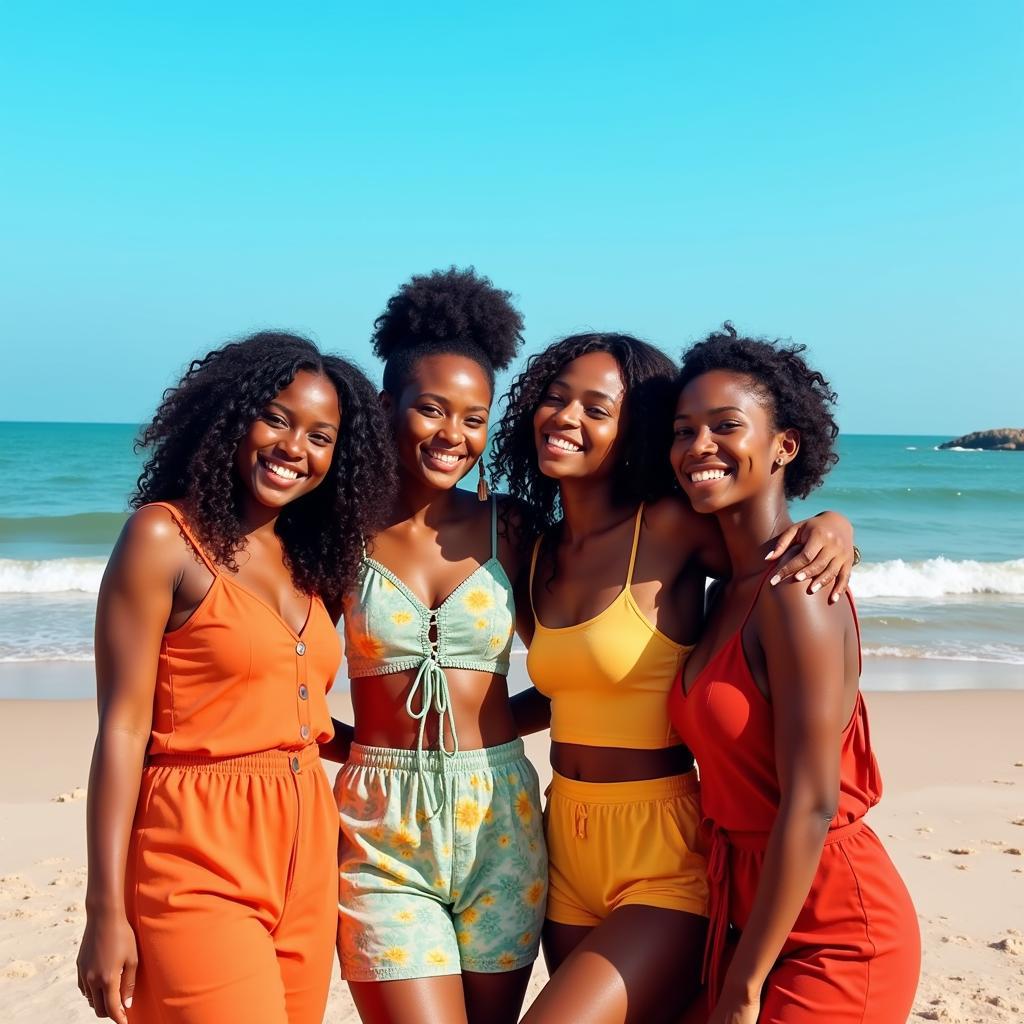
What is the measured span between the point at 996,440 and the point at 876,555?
6206 centimetres

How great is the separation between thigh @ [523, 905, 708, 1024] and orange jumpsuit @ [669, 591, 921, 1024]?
0.35 feet

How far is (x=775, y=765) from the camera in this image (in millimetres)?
2949

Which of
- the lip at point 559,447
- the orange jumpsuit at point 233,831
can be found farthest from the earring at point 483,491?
the orange jumpsuit at point 233,831

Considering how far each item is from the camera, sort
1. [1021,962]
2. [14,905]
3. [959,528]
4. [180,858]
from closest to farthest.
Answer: [180,858]
[1021,962]
[14,905]
[959,528]

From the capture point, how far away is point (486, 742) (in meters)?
3.43

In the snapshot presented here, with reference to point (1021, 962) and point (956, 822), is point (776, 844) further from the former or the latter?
point (956, 822)

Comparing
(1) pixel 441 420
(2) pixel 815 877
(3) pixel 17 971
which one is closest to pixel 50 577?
(3) pixel 17 971

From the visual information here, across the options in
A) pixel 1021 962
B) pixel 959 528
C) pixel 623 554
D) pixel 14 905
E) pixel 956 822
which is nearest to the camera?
pixel 623 554

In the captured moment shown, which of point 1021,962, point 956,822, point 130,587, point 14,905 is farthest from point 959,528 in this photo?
point 130,587

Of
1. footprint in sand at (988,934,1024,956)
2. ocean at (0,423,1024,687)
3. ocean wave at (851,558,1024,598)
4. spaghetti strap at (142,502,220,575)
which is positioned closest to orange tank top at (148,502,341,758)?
spaghetti strap at (142,502,220,575)

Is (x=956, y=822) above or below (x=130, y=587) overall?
below

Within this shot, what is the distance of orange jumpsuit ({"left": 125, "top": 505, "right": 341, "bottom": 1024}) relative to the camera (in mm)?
2730

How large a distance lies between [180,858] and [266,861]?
0.71 feet

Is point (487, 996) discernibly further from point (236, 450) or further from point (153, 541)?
point (236, 450)
